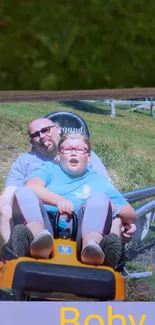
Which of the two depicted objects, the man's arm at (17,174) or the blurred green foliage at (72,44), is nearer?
the man's arm at (17,174)

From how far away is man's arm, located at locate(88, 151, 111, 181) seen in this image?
54.2 inches

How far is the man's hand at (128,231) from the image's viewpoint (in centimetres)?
135

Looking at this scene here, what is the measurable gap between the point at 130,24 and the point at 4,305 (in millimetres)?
850

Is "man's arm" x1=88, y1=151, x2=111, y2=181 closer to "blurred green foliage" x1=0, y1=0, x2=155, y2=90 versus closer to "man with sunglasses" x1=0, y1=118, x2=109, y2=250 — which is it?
"man with sunglasses" x1=0, y1=118, x2=109, y2=250

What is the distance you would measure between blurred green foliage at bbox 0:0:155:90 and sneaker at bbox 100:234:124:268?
1.95 feet

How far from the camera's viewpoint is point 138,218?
1.37 meters

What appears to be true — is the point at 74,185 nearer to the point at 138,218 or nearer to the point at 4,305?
the point at 138,218

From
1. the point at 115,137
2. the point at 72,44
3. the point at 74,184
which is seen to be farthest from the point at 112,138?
the point at 72,44

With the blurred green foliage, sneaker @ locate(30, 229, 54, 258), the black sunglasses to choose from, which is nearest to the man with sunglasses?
the black sunglasses

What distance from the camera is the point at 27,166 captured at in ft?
4.50

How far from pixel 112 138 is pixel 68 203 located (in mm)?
161

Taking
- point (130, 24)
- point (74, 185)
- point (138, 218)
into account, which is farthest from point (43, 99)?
point (130, 24)

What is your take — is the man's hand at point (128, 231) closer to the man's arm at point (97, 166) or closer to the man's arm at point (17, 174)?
the man's arm at point (97, 166)

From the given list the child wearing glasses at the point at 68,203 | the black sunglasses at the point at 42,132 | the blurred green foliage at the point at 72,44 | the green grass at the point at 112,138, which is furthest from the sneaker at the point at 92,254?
the blurred green foliage at the point at 72,44
